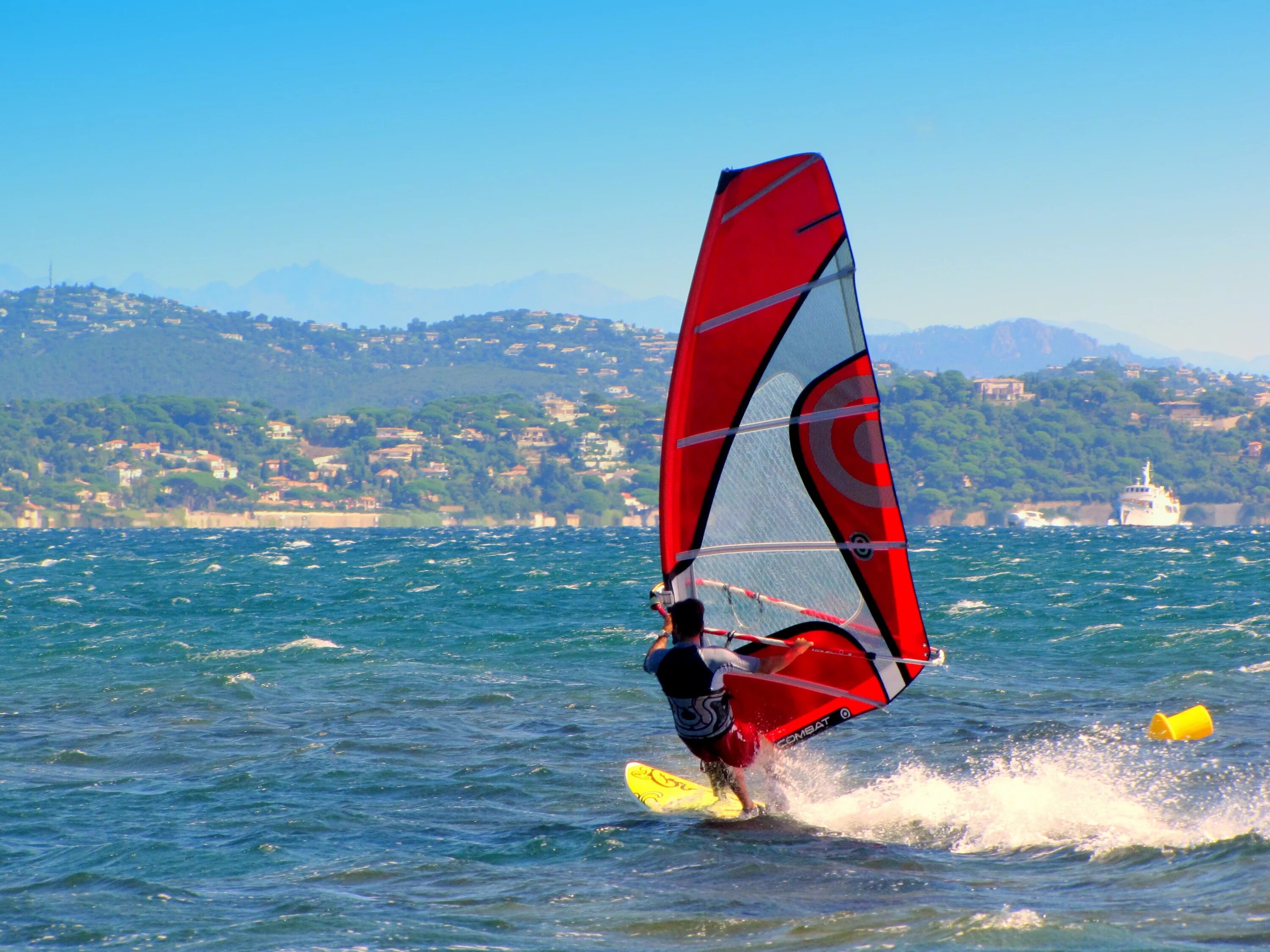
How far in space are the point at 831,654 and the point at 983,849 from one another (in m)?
1.39

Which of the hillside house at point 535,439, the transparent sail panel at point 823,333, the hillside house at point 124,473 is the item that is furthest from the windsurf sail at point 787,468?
the hillside house at point 535,439

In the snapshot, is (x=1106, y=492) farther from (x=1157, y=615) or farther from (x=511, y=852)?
(x=511, y=852)

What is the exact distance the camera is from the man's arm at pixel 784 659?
7.49 metres

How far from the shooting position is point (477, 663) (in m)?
15.4

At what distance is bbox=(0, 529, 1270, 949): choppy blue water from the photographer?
216 inches

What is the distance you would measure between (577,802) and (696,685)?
1.58m

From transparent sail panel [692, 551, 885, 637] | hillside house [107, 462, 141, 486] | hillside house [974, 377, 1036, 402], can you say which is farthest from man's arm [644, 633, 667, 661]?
hillside house [974, 377, 1036, 402]

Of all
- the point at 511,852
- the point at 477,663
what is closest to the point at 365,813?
the point at 511,852

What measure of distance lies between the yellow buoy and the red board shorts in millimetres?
2144

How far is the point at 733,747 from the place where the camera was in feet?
23.9

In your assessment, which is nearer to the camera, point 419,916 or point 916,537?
point 419,916

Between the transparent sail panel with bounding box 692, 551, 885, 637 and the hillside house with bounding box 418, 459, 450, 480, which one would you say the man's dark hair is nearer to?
the transparent sail panel with bounding box 692, 551, 885, 637

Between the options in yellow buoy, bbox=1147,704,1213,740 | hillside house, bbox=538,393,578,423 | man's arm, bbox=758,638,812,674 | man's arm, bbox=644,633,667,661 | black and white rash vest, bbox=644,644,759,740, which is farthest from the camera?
hillside house, bbox=538,393,578,423

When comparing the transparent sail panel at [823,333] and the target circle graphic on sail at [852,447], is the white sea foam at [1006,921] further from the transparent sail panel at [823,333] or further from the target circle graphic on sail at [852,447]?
the transparent sail panel at [823,333]
